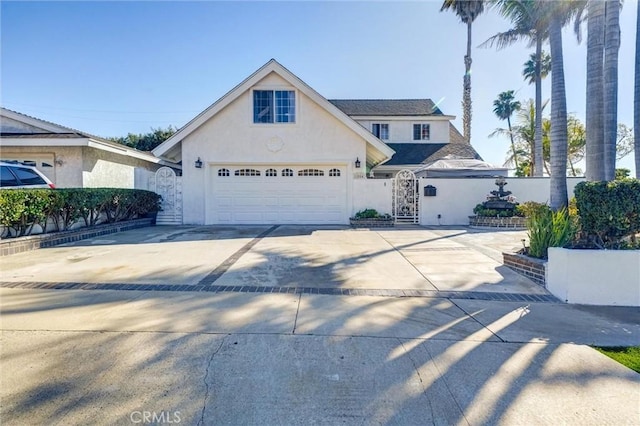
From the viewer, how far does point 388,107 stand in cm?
2058

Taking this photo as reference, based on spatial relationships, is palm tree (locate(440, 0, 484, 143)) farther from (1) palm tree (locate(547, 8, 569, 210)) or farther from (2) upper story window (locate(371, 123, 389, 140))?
(1) palm tree (locate(547, 8, 569, 210))

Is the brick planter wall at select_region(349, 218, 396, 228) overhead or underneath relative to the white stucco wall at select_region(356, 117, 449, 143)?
underneath

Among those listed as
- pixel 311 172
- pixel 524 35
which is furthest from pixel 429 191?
pixel 524 35

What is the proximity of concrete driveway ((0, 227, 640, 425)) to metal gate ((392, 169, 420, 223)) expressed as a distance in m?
7.19

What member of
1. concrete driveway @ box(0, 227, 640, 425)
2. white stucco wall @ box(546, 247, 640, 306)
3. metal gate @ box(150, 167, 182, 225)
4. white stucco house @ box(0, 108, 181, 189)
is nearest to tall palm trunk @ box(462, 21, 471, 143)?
white stucco wall @ box(546, 247, 640, 306)

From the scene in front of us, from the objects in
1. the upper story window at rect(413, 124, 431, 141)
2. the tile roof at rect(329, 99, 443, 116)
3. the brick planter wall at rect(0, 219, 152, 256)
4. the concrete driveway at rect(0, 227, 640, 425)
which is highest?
the tile roof at rect(329, 99, 443, 116)

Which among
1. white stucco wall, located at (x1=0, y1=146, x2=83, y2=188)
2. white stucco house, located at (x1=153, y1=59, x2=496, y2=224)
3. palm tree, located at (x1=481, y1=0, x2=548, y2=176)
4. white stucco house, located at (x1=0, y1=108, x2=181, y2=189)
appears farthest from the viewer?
palm tree, located at (x1=481, y1=0, x2=548, y2=176)

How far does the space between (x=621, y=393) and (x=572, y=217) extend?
4445mm

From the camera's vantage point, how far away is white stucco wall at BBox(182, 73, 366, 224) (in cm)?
1232

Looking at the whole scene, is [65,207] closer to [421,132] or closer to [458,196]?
[458,196]

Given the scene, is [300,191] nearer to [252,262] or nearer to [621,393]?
[252,262]

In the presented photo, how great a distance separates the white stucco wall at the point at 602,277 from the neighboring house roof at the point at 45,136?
15165 mm

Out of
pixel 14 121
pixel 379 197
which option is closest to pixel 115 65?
pixel 14 121

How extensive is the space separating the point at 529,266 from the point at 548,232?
68 cm
